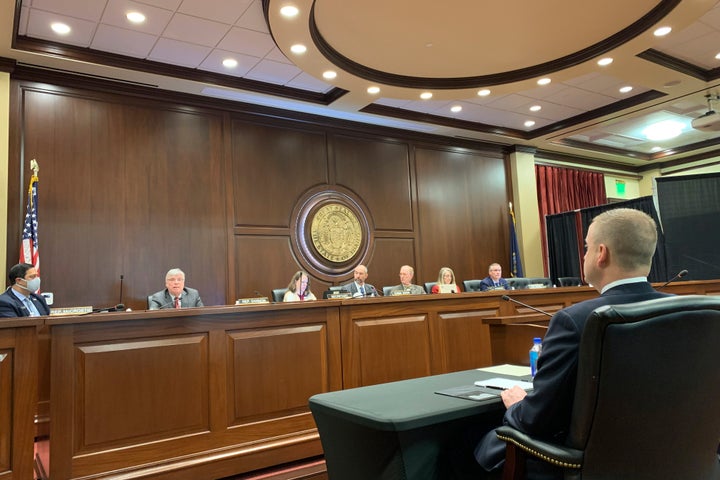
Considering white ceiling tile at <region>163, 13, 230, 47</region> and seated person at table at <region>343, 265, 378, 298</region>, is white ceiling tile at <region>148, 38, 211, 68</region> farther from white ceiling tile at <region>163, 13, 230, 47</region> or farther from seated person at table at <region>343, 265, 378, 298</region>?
seated person at table at <region>343, 265, 378, 298</region>

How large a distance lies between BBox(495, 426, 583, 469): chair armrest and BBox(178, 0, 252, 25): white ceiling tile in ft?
13.4

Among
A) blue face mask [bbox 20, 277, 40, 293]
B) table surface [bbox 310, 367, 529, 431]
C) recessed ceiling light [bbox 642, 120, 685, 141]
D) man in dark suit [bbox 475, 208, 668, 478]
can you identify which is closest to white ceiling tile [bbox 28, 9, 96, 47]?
blue face mask [bbox 20, 277, 40, 293]

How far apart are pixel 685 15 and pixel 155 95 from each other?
532 centimetres

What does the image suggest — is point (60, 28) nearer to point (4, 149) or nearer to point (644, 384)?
point (4, 149)

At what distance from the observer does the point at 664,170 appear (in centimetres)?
1049

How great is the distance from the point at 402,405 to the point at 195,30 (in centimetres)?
437

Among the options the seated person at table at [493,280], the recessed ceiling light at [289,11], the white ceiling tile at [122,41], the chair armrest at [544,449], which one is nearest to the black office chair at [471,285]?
the seated person at table at [493,280]

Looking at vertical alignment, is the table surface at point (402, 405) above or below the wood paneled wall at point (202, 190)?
below

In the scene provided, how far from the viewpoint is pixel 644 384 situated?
1.21 metres

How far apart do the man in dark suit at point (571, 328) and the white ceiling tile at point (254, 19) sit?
12.4 feet

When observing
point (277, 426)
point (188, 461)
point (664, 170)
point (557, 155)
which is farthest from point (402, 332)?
point (664, 170)

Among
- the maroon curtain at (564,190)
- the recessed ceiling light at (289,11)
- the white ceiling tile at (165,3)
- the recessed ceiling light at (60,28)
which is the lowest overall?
the maroon curtain at (564,190)

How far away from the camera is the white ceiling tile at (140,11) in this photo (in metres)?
4.36

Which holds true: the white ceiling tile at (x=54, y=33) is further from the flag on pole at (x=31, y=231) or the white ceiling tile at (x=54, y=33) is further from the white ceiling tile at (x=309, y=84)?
the white ceiling tile at (x=309, y=84)
